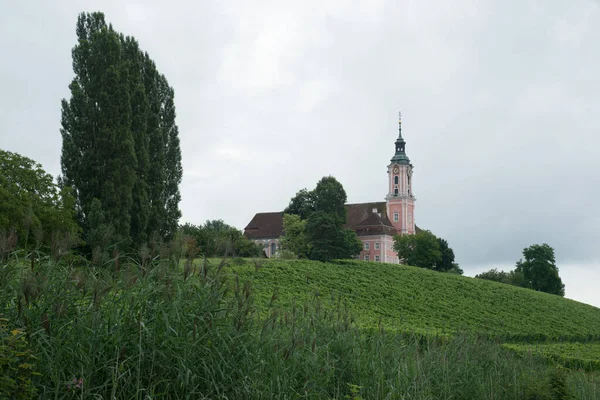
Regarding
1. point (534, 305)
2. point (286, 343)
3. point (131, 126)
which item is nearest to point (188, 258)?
point (286, 343)

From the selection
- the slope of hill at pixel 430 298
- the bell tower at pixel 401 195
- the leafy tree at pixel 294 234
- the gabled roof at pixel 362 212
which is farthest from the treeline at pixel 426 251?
the slope of hill at pixel 430 298

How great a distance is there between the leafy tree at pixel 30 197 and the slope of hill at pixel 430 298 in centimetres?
762

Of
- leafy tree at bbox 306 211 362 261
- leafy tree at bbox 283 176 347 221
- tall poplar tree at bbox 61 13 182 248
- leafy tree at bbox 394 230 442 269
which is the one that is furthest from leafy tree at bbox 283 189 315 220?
tall poplar tree at bbox 61 13 182 248

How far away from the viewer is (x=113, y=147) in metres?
27.0

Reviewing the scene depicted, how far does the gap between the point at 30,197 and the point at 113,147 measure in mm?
3977

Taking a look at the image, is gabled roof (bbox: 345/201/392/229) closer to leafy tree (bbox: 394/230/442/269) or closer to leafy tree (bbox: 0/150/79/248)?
leafy tree (bbox: 394/230/442/269)

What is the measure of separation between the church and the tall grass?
248 feet

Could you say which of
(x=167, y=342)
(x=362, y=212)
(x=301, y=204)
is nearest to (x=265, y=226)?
(x=362, y=212)

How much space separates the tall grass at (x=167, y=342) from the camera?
15.1 ft

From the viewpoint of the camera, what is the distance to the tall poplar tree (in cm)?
2656

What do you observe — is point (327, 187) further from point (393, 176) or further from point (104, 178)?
point (393, 176)

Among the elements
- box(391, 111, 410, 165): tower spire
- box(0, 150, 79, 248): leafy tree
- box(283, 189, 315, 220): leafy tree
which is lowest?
box(0, 150, 79, 248): leafy tree

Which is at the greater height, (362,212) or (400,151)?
(400,151)

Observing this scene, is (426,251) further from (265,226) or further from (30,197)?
(30,197)
